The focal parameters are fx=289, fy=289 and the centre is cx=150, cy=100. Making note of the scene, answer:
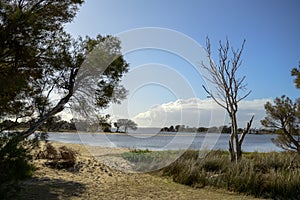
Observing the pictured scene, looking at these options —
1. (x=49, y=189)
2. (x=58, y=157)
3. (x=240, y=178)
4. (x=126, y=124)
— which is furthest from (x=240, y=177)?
(x=58, y=157)

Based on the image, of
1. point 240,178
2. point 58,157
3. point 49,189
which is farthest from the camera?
point 58,157

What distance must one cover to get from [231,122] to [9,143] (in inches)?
279

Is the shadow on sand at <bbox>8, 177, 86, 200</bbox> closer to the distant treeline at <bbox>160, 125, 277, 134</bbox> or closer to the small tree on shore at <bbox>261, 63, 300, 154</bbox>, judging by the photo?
the distant treeline at <bbox>160, 125, 277, 134</bbox>

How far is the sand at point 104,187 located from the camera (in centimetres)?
598

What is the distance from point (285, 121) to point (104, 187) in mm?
7769

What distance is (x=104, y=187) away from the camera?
6.73m

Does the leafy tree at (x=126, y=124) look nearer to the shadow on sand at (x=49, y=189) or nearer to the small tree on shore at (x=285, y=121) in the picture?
the shadow on sand at (x=49, y=189)

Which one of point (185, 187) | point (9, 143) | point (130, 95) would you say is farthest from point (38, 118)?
point (185, 187)

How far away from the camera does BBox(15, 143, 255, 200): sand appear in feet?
19.6

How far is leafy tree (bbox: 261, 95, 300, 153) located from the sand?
5577 millimetres

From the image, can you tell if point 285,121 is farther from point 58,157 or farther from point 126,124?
point 58,157

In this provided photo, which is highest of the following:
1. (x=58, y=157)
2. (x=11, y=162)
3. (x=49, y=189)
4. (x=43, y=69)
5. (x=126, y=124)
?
(x=43, y=69)

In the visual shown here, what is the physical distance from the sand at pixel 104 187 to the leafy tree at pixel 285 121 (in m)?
5.58

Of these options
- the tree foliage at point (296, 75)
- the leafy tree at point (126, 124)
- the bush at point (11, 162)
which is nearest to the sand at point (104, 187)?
the bush at point (11, 162)
